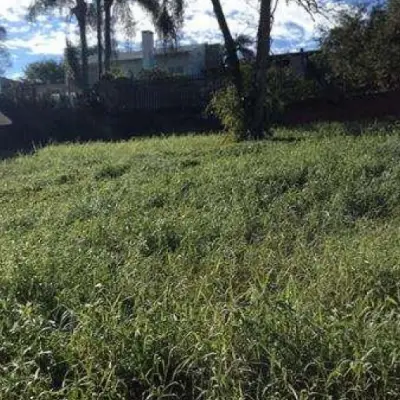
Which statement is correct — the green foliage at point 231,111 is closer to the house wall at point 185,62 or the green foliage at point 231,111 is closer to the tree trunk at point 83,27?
the tree trunk at point 83,27

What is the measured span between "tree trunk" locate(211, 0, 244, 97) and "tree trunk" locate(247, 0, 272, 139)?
60 centimetres

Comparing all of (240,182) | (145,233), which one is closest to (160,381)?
(145,233)

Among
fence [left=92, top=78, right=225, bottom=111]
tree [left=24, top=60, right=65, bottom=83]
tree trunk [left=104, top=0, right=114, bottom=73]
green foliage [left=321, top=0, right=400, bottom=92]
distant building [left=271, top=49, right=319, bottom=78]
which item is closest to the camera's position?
green foliage [left=321, top=0, right=400, bottom=92]

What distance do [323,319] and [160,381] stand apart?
3.05ft

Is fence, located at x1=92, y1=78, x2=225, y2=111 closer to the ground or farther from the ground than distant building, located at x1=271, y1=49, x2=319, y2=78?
closer to the ground

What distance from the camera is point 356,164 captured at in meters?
9.02

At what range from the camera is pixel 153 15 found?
28297 mm

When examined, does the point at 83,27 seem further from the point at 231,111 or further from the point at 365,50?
the point at 231,111

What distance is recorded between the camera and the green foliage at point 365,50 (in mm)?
20562

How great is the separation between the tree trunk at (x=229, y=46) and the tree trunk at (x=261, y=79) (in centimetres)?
60

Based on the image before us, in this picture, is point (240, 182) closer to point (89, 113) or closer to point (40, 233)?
point (40, 233)

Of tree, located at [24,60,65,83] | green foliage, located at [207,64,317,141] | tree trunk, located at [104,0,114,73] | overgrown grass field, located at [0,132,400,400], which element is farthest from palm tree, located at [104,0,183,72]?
tree, located at [24,60,65,83]

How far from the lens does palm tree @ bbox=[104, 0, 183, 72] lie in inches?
1029

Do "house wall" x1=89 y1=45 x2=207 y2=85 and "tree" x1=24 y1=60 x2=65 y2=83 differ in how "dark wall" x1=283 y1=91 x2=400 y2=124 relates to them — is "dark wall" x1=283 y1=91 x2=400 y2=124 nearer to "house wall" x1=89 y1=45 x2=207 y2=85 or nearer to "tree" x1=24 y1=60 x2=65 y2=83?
"house wall" x1=89 y1=45 x2=207 y2=85
